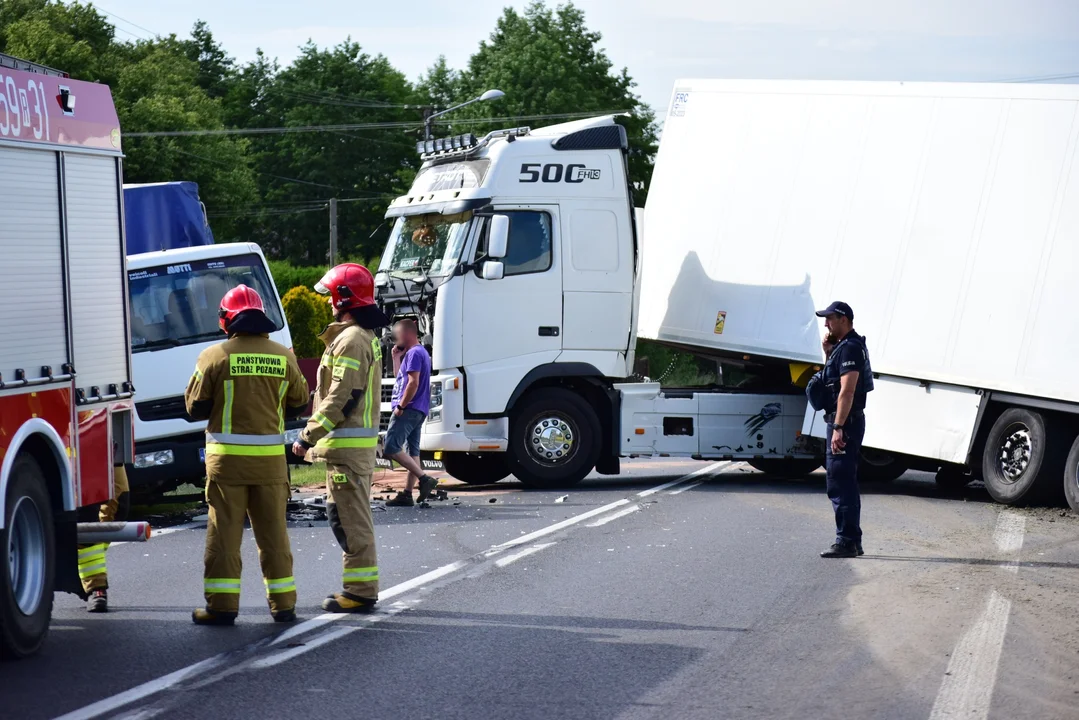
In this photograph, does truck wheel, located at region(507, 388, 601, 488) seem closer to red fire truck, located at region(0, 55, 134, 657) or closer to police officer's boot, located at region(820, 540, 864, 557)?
police officer's boot, located at region(820, 540, 864, 557)

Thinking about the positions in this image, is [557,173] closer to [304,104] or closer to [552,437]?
[552,437]

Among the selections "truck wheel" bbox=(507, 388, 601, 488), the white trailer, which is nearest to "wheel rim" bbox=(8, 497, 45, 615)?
the white trailer

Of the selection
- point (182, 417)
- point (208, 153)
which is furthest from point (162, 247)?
point (208, 153)

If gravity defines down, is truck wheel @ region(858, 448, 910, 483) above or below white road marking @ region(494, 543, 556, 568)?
below

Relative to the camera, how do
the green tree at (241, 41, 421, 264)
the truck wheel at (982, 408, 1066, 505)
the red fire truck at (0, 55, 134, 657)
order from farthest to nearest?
the green tree at (241, 41, 421, 264) → the truck wheel at (982, 408, 1066, 505) → the red fire truck at (0, 55, 134, 657)

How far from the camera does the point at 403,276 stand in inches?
627

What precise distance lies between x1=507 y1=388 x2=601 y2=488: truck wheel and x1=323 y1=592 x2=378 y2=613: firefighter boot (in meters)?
7.65

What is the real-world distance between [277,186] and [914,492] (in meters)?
63.6

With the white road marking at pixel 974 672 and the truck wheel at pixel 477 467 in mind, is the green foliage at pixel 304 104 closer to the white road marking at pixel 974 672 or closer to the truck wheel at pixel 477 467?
the truck wheel at pixel 477 467

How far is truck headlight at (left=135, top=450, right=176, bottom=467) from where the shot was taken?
513 inches

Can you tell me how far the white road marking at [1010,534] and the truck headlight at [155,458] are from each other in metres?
7.05

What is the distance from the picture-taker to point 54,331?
7.48m

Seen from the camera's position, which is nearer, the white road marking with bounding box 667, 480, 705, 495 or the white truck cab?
the white truck cab

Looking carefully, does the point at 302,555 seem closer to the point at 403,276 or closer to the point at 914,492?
the point at 403,276
